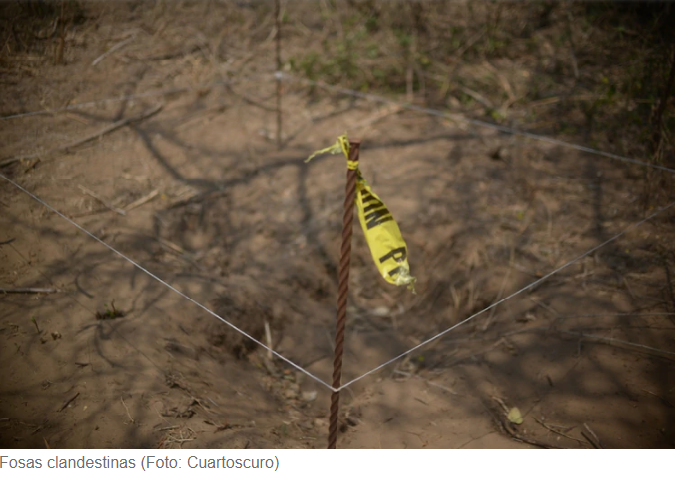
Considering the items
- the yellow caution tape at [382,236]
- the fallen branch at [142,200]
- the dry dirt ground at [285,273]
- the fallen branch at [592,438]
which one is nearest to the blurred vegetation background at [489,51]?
the dry dirt ground at [285,273]

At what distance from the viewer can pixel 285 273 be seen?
3.65 metres

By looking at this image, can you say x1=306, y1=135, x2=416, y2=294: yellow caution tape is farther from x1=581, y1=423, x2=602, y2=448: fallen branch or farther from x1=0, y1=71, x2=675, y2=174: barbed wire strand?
x1=0, y1=71, x2=675, y2=174: barbed wire strand

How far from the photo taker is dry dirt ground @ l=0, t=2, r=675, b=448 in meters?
2.39

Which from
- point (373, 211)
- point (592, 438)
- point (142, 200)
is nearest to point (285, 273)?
point (142, 200)

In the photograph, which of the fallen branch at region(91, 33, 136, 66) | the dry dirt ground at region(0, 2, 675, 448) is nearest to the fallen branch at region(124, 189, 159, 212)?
the dry dirt ground at region(0, 2, 675, 448)

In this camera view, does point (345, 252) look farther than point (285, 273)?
No

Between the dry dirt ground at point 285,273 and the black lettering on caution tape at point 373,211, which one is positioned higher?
the black lettering on caution tape at point 373,211

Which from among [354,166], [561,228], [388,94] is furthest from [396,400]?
[388,94]

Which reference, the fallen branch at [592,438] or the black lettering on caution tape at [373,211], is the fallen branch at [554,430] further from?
the black lettering on caution tape at [373,211]

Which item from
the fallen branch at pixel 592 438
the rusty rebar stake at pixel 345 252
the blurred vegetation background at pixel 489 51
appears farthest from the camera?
the blurred vegetation background at pixel 489 51

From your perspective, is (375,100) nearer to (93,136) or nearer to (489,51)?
(489,51)

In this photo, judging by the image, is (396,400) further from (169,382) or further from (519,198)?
(519,198)

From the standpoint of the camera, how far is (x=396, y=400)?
9.23ft

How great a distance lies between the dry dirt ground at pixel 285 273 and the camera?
2.39 m
